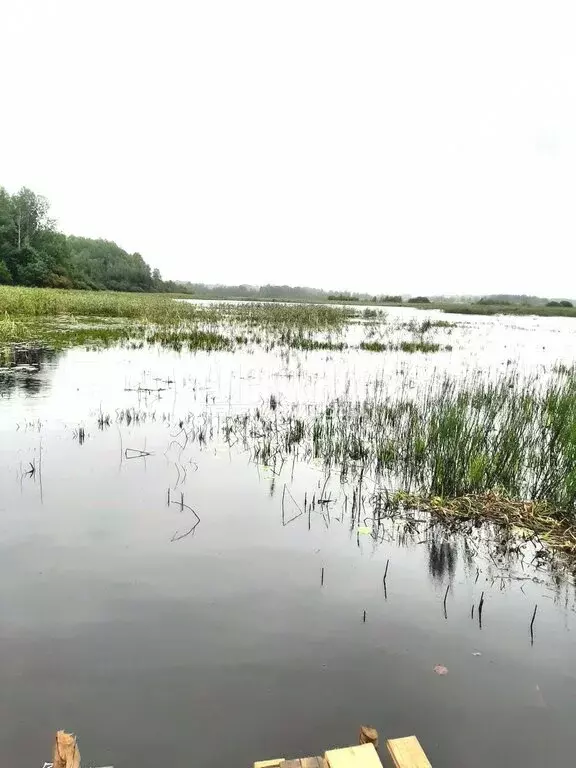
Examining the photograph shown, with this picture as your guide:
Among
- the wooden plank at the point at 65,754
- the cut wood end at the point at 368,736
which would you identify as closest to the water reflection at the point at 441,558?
the cut wood end at the point at 368,736

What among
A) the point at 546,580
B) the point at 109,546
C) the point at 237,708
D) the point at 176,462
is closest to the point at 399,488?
the point at 546,580

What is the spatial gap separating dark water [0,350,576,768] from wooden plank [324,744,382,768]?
657 mm

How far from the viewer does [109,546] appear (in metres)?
5.25

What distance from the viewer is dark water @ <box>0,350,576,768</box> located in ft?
10.4

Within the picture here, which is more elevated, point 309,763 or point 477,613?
point 309,763

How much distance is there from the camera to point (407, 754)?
8.39 feet

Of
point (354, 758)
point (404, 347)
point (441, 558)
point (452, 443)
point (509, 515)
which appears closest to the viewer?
point (354, 758)

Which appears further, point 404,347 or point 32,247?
point 32,247

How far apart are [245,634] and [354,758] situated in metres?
1.69

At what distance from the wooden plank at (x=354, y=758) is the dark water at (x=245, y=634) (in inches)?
25.9

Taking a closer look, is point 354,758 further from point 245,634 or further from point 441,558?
point 441,558

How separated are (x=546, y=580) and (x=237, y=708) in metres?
3.28

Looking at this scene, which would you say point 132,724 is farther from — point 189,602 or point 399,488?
point 399,488

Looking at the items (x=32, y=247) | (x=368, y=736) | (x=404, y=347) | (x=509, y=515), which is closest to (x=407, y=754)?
(x=368, y=736)
